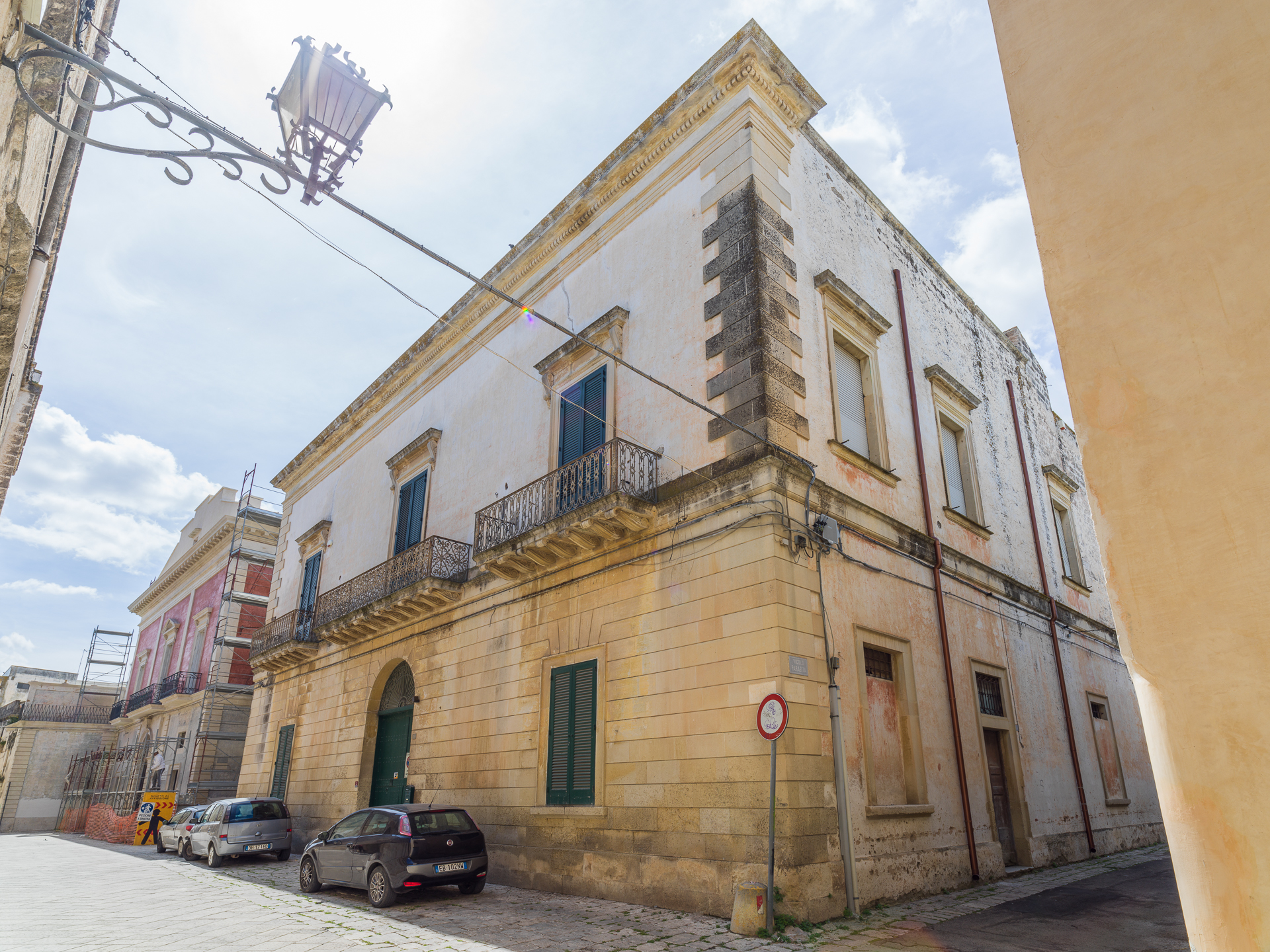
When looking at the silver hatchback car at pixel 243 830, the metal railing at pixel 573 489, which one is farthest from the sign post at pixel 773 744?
the silver hatchback car at pixel 243 830

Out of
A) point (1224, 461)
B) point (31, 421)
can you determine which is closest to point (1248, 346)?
point (1224, 461)

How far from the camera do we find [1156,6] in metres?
4.33

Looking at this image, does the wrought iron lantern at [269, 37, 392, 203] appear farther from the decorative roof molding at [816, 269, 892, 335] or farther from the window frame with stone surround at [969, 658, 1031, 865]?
the window frame with stone surround at [969, 658, 1031, 865]

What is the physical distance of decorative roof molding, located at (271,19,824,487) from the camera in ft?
36.1

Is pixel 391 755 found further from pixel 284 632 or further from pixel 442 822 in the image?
pixel 284 632

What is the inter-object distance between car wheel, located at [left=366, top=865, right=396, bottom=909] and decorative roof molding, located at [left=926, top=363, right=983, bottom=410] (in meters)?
11.3

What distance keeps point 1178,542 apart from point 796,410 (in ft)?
20.6

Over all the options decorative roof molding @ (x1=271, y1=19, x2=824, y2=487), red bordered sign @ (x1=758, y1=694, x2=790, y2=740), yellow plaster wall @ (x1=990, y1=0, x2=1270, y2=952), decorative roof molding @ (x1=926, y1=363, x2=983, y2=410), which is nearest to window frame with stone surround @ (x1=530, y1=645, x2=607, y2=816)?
red bordered sign @ (x1=758, y1=694, x2=790, y2=740)

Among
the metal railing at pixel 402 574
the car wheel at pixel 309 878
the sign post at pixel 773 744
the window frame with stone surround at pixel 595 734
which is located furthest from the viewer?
the metal railing at pixel 402 574

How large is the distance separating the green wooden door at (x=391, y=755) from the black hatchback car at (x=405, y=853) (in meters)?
4.02

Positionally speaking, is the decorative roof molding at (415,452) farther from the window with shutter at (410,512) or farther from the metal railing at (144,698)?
the metal railing at (144,698)

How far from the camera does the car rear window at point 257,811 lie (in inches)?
600

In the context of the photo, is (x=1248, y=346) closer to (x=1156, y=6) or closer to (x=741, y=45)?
(x=1156, y=6)

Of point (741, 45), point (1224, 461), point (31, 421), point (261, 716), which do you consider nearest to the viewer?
point (1224, 461)
